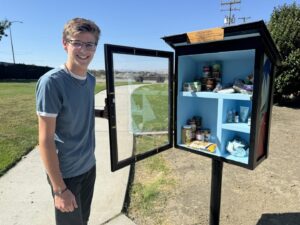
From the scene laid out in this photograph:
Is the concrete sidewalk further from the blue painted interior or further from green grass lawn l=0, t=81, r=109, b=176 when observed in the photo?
the blue painted interior

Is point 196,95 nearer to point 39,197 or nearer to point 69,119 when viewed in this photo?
point 69,119

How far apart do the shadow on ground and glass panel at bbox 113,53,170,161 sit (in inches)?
59.9

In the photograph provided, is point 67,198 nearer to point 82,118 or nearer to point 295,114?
point 82,118

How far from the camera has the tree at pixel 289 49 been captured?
9.76m

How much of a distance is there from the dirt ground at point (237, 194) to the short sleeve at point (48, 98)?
73.4 inches

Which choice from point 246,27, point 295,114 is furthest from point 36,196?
point 295,114

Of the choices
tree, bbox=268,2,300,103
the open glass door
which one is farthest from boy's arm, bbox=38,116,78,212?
tree, bbox=268,2,300,103

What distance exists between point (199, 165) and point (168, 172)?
0.64 metres

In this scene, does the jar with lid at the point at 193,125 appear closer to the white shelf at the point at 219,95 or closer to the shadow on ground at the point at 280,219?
the white shelf at the point at 219,95

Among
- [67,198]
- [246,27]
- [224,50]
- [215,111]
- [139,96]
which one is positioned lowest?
[67,198]

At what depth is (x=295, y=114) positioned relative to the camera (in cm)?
919

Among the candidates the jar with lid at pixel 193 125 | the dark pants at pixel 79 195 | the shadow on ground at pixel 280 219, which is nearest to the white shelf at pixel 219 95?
the jar with lid at pixel 193 125

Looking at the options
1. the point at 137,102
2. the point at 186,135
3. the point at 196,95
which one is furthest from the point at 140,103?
the point at 186,135

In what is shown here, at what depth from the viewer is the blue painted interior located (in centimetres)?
224
